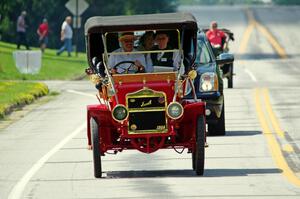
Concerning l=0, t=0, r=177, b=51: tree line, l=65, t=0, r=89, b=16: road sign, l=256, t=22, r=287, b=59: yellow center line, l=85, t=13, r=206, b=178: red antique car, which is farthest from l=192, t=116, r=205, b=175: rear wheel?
l=256, t=22, r=287, b=59: yellow center line

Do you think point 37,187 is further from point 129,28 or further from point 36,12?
point 36,12

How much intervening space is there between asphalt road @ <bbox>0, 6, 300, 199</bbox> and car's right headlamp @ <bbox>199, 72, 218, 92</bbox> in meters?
0.84

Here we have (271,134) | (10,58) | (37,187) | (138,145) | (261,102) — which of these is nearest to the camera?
(37,187)

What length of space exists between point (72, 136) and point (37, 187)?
7455 millimetres

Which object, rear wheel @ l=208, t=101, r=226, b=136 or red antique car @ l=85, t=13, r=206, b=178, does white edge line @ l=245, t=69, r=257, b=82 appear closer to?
rear wheel @ l=208, t=101, r=226, b=136

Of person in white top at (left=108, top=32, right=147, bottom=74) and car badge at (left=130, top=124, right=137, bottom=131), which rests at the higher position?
person in white top at (left=108, top=32, right=147, bottom=74)

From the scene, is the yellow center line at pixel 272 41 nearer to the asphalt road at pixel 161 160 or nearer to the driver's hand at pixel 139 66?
the asphalt road at pixel 161 160

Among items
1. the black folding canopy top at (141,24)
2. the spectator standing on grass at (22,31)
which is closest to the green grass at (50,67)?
the spectator standing on grass at (22,31)

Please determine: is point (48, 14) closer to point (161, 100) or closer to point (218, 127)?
point (218, 127)

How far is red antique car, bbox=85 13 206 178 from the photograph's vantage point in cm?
1564

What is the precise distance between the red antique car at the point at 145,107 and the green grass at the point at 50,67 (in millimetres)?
24516

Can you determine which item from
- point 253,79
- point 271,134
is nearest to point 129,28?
point 271,134

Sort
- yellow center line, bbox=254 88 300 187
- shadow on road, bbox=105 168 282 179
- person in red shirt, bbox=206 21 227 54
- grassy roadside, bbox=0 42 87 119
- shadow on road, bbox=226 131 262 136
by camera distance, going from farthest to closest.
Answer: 1. person in red shirt, bbox=206 21 227 54
2. grassy roadside, bbox=0 42 87 119
3. shadow on road, bbox=226 131 262 136
4. shadow on road, bbox=105 168 282 179
5. yellow center line, bbox=254 88 300 187

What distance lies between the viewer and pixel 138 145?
15.9m
